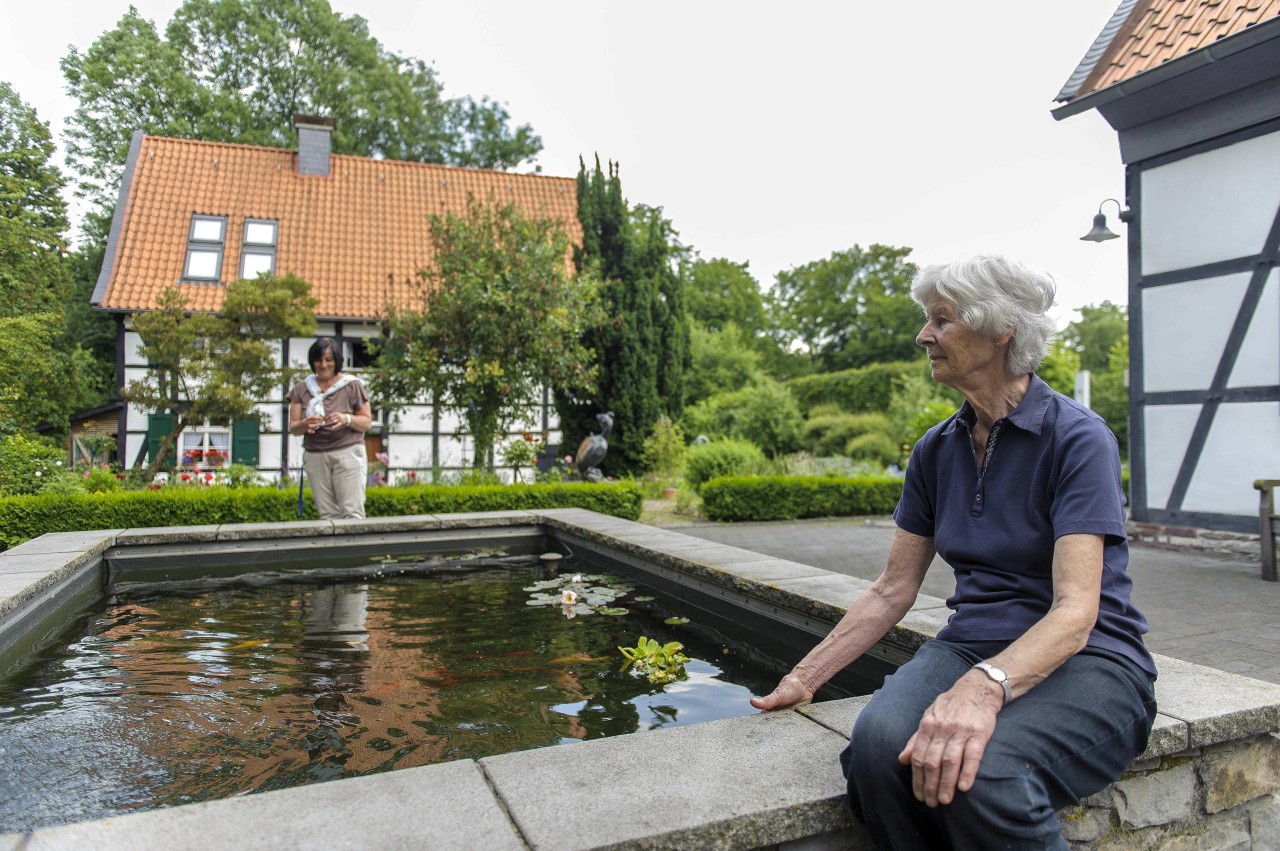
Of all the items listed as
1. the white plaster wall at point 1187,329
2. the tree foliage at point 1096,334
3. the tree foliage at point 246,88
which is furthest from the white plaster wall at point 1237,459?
the tree foliage at point 1096,334

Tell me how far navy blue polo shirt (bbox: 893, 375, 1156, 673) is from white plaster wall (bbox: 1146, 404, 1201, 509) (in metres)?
6.79

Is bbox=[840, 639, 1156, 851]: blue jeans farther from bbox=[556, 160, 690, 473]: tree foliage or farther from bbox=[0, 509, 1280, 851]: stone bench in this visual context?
bbox=[556, 160, 690, 473]: tree foliage

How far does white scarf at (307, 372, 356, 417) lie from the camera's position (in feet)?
20.2

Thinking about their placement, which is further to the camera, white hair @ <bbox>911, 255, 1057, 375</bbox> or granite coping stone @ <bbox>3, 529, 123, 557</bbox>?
granite coping stone @ <bbox>3, 529, 123, 557</bbox>

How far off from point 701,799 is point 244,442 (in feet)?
49.5

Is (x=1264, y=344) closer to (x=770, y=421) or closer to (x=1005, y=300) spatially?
(x=1005, y=300)

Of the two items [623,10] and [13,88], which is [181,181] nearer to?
[13,88]

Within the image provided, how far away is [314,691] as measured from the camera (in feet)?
9.97

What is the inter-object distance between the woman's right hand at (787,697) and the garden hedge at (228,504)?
6.48 metres

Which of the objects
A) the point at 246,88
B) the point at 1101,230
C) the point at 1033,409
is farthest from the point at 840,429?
the point at 246,88

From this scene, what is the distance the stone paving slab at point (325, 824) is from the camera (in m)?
1.39

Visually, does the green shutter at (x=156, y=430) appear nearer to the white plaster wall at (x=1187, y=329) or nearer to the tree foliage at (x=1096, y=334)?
the white plaster wall at (x=1187, y=329)

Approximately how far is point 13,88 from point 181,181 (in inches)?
133

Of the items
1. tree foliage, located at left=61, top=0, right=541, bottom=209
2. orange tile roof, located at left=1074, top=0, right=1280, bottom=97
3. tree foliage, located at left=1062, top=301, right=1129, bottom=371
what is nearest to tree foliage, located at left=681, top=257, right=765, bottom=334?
tree foliage, located at left=61, top=0, right=541, bottom=209
